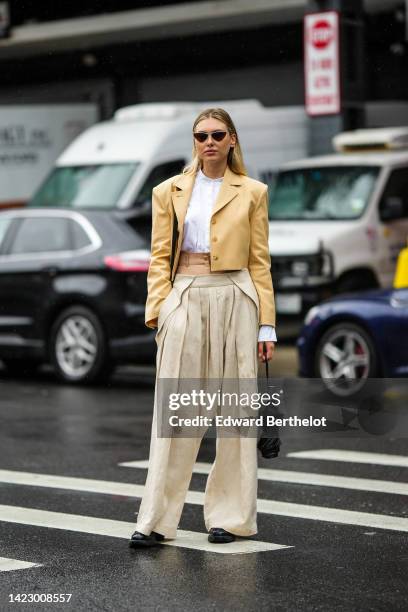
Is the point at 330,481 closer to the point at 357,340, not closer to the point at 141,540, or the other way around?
the point at 141,540

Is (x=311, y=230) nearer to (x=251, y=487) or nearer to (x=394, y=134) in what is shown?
(x=394, y=134)

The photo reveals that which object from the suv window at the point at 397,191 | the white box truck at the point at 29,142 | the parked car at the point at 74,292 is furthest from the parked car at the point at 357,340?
the white box truck at the point at 29,142

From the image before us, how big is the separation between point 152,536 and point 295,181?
38.8 ft

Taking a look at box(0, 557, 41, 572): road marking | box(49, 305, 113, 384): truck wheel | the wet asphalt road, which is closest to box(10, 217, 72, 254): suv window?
box(49, 305, 113, 384): truck wheel

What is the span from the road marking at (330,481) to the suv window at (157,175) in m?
9.96

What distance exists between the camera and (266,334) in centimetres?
712

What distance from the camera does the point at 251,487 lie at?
702cm

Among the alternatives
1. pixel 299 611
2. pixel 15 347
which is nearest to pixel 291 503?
pixel 299 611

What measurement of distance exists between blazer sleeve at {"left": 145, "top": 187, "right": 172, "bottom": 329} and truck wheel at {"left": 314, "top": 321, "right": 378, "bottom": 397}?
5.97 m

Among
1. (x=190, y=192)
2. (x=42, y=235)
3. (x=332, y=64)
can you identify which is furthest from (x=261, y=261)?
(x=332, y=64)

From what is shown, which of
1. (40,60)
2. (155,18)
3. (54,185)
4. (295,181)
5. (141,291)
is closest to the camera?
(141,291)

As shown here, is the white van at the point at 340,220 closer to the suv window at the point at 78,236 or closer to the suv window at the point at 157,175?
the suv window at the point at 157,175

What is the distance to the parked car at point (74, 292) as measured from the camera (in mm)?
14984

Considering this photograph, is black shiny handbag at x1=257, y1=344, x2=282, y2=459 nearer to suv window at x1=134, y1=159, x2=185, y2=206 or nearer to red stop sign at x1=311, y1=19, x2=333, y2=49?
suv window at x1=134, y1=159, x2=185, y2=206
